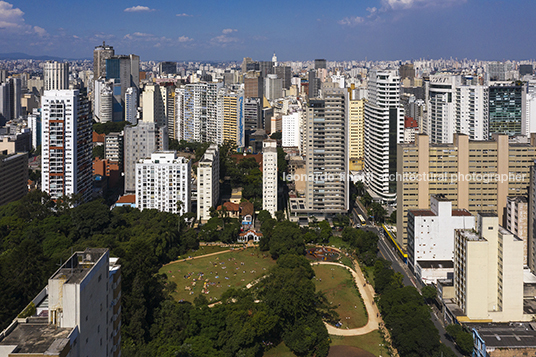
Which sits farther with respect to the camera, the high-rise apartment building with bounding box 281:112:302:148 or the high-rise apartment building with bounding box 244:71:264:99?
the high-rise apartment building with bounding box 244:71:264:99

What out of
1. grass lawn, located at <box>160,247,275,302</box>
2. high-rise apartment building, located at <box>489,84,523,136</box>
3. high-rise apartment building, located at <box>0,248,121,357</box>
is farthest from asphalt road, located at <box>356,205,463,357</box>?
high-rise apartment building, located at <box>489,84,523,136</box>

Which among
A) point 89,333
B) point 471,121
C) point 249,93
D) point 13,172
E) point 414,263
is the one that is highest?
point 249,93

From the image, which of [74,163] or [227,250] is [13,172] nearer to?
[74,163]

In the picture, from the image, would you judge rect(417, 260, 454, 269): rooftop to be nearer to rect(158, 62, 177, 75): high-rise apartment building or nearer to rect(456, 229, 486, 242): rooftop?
rect(456, 229, 486, 242): rooftop

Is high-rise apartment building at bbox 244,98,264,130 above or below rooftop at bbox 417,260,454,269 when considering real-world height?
above

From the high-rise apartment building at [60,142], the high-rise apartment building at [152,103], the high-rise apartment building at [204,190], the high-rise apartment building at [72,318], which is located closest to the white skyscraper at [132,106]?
the high-rise apartment building at [152,103]

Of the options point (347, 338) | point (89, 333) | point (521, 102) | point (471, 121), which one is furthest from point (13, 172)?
point (521, 102)

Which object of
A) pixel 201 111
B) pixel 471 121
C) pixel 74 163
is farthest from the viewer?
pixel 201 111

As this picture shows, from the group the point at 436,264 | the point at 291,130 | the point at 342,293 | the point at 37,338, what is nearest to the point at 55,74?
the point at 291,130
